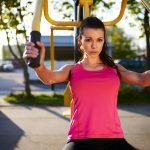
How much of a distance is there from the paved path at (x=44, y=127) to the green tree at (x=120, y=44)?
2602cm

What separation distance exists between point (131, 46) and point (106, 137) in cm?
3831

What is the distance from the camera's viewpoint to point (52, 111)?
33.4 feet

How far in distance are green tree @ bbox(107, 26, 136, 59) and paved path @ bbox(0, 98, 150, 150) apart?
2602cm

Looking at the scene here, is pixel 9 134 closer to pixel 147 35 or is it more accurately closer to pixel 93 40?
pixel 93 40

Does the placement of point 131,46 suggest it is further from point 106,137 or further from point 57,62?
point 106,137

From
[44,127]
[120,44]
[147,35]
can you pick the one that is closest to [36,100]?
[147,35]

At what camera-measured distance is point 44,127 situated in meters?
7.80

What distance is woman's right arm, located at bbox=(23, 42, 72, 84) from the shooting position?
1905 mm

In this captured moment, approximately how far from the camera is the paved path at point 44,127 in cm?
629

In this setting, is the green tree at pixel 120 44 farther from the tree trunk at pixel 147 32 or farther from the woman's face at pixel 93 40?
the woman's face at pixel 93 40

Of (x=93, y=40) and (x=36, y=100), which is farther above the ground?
(x=93, y=40)

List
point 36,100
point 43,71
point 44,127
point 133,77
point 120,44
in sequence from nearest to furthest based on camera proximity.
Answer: point 43,71 < point 133,77 < point 44,127 < point 36,100 < point 120,44

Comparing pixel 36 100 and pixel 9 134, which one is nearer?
pixel 9 134

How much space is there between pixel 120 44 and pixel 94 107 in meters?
37.1
